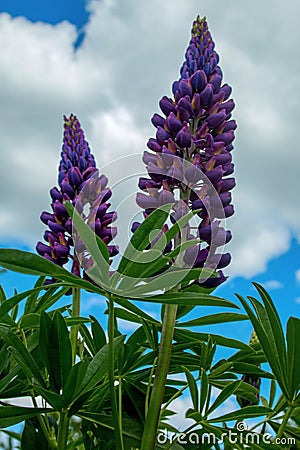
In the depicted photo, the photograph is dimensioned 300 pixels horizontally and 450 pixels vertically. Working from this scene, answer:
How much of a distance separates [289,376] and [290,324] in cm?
12

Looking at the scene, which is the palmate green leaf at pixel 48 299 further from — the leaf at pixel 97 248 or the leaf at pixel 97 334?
the leaf at pixel 97 248

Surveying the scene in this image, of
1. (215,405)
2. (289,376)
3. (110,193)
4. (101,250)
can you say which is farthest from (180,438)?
(110,193)

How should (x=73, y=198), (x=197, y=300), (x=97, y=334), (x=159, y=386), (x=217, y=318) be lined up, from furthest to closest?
(x=73, y=198), (x=97, y=334), (x=217, y=318), (x=159, y=386), (x=197, y=300)

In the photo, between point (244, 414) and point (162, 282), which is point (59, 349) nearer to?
point (162, 282)

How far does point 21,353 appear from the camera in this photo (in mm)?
1207

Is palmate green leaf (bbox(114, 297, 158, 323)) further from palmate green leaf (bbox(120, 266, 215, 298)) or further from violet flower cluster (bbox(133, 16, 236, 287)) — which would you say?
violet flower cluster (bbox(133, 16, 236, 287))

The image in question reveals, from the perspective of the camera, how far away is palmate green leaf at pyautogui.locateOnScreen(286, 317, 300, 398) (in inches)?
48.3

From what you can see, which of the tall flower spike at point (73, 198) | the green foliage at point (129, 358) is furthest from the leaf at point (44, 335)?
the tall flower spike at point (73, 198)

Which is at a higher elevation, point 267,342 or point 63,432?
point 267,342

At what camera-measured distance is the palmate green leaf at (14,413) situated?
1.24 meters

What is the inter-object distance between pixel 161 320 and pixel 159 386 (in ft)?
1.04

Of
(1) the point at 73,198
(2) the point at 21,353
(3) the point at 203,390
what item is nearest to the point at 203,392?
(3) the point at 203,390

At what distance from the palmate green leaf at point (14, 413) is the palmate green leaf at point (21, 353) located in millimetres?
78

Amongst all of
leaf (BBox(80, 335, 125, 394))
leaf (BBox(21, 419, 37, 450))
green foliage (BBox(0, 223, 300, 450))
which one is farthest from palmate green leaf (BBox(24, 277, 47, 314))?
leaf (BBox(80, 335, 125, 394))
